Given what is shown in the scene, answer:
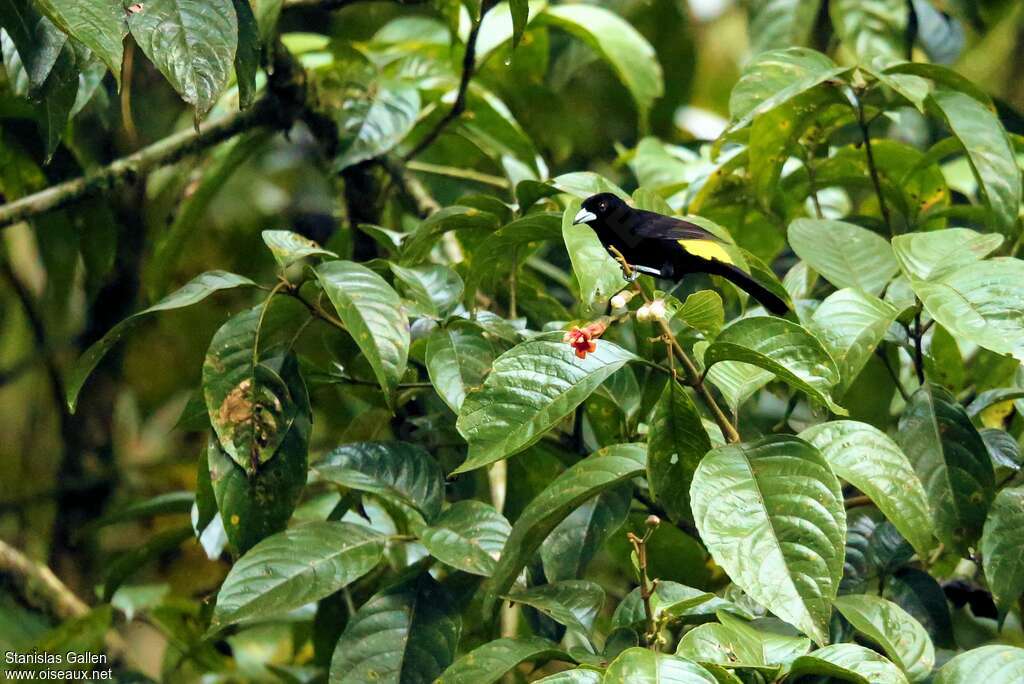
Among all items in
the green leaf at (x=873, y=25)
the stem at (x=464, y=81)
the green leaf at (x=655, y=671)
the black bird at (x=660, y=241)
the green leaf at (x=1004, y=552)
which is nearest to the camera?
the green leaf at (x=655, y=671)

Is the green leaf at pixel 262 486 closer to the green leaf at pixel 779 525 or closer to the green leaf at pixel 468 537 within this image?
the green leaf at pixel 468 537

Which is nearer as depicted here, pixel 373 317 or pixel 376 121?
pixel 373 317

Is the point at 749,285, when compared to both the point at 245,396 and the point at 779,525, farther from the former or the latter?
the point at 245,396

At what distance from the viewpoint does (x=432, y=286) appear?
1164 millimetres

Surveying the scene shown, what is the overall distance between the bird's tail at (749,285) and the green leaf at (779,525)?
0.87 feet

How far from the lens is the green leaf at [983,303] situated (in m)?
0.90

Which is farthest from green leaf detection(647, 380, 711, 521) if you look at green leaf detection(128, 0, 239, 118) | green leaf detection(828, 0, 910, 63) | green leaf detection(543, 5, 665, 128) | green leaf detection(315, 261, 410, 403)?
green leaf detection(828, 0, 910, 63)

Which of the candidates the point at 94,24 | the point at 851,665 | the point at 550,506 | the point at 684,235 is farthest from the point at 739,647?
the point at 94,24

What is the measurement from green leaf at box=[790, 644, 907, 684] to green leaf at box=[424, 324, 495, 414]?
0.38 metres

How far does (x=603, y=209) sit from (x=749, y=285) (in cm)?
19

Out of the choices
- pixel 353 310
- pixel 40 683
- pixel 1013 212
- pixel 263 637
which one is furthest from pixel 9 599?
pixel 1013 212

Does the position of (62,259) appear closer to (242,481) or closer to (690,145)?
(242,481)

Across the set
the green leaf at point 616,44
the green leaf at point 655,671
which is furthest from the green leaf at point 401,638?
the green leaf at point 616,44

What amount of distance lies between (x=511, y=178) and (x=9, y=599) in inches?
42.0
